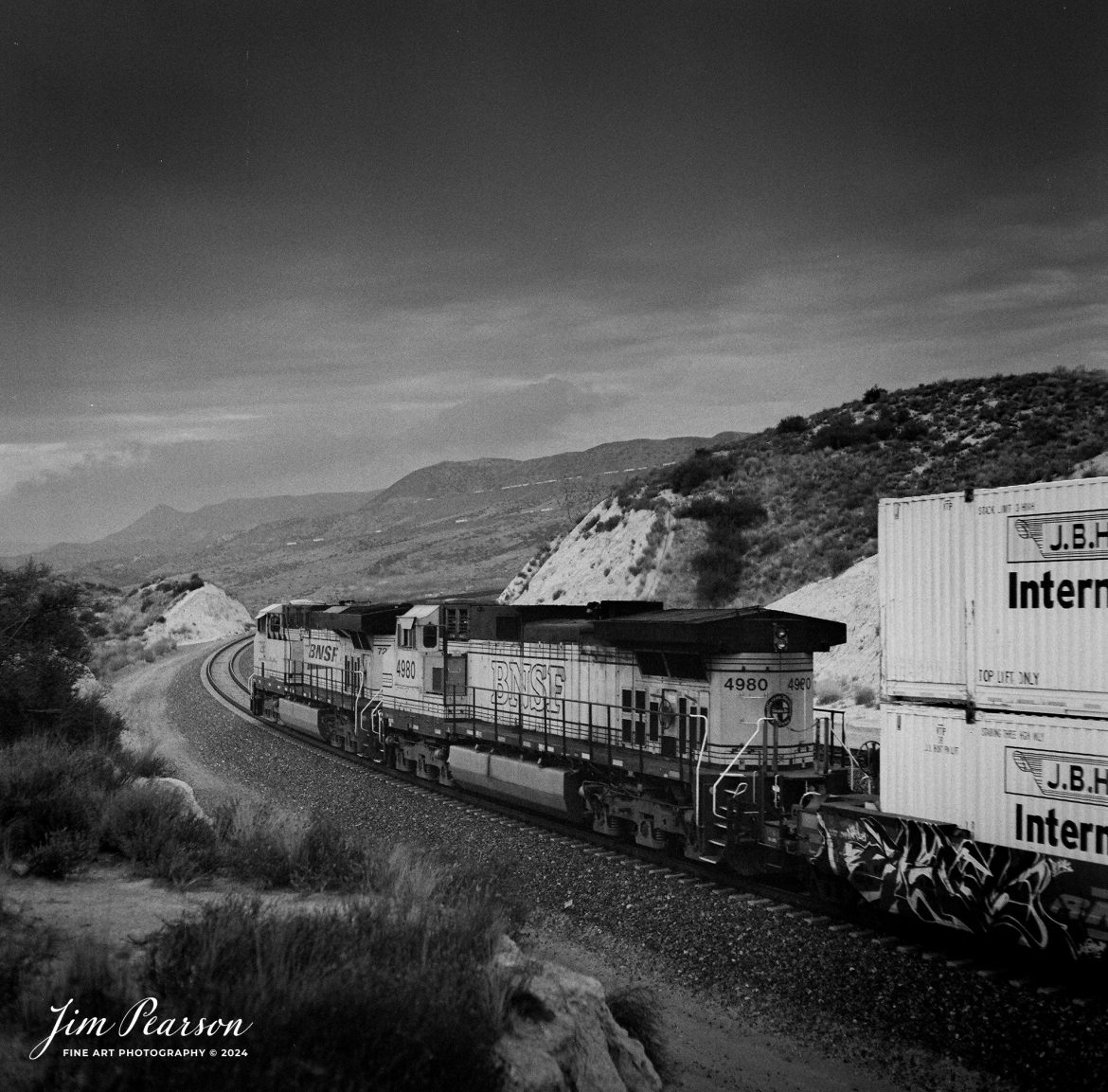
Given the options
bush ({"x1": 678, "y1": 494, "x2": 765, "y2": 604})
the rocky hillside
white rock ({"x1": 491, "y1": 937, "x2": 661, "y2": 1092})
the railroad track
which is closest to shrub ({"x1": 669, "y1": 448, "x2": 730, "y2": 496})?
bush ({"x1": 678, "y1": 494, "x2": 765, "y2": 604})

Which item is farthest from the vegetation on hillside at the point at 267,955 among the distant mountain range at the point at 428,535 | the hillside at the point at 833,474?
the distant mountain range at the point at 428,535

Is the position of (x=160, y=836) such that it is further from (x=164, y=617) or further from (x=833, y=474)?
(x=164, y=617)

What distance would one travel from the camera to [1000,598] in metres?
9.80

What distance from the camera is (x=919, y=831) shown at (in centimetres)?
991

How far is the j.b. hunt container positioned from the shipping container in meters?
0.22

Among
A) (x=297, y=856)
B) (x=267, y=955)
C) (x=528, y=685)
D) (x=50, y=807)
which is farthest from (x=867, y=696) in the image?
(x=267, y=955)

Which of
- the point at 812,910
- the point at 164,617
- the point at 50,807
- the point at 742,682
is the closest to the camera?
the point at 50,807

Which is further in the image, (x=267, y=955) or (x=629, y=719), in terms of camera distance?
(x=629, y=719)

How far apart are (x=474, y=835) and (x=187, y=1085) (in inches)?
414

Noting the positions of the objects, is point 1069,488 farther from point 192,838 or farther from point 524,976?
point 192,838

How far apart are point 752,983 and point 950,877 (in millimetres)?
2303

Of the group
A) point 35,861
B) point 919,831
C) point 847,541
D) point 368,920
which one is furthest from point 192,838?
point 847,541

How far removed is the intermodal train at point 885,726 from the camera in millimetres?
9109

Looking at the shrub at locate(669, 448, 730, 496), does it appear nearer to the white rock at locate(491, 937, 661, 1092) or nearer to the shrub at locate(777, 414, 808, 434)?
the shrub at locate(777, 414, 808, 434)
